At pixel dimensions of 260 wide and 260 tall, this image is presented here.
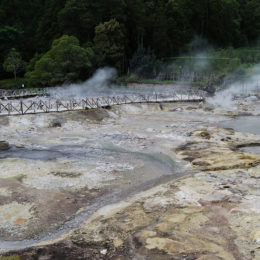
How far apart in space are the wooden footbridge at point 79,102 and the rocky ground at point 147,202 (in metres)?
4.42

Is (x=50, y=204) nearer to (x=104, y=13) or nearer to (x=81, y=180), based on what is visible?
(x=81, y=180)

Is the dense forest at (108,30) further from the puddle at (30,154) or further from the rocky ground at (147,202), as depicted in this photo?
the rocky ground at (147,202)

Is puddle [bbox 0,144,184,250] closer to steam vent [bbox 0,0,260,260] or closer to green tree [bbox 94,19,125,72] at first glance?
steam vent [bbox 0,0,260,260]

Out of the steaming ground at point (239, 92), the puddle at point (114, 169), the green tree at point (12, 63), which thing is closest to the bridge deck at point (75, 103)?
the steaming ground at point (239, 92)

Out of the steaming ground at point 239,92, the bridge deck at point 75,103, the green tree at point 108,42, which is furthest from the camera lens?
the green tree at point 108,42

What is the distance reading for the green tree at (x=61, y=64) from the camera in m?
36.8

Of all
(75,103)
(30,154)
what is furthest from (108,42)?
(30,154)

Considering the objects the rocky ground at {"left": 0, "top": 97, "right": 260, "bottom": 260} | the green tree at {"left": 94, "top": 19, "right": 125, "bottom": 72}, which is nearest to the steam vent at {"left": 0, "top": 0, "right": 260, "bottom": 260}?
the rocky ground at {"left": 0, "top": 97, "right": 260, "bottom": 260}

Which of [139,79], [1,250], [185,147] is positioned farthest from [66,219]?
[139,79]

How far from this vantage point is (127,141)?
18.7 meters

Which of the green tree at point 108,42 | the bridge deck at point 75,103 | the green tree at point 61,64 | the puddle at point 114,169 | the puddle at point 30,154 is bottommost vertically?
the puddle at point 114,169

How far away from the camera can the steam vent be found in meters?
8.69

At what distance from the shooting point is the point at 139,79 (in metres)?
44.0

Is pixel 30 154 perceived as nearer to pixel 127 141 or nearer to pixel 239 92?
pixel 127 141
